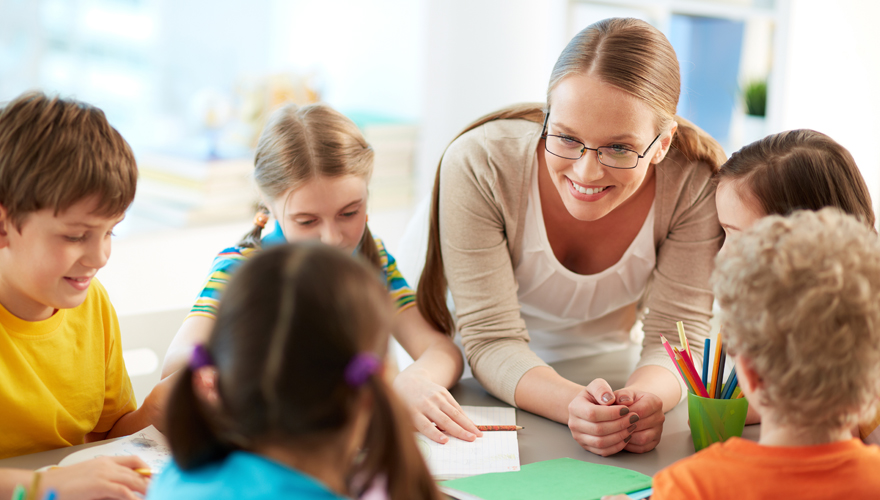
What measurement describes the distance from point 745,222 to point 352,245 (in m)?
0.64

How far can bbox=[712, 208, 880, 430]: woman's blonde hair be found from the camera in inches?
26.7

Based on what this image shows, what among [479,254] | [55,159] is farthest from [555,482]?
[55,159]

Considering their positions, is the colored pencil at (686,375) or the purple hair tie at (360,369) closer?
the purple hair tie at (360,369)

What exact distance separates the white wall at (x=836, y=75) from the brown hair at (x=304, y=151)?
1.74 metres

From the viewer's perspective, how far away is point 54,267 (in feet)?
3.11

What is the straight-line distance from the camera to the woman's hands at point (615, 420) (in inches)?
A: 39.7

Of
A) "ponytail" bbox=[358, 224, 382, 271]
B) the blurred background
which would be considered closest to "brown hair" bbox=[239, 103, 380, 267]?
"ponytail" bbox=[358, 224, 382, 271]

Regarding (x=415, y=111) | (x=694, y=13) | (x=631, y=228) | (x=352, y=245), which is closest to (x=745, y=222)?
(x=631, y=228)

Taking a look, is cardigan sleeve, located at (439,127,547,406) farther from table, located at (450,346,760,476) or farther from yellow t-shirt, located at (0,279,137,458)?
yellow t-shirt, located at (0,279,137,458)

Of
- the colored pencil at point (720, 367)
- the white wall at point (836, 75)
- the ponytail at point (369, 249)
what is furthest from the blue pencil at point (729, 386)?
the white wall at point (836, 75)

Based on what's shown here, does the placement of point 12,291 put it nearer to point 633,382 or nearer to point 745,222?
point 633,382

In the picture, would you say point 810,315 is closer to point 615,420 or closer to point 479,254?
point 615,420

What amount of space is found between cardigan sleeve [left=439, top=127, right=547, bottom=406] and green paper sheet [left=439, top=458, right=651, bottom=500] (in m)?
0.33

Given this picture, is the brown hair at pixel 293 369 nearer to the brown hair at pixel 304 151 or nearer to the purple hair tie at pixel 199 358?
the purple hair tie at pixel 199 358
